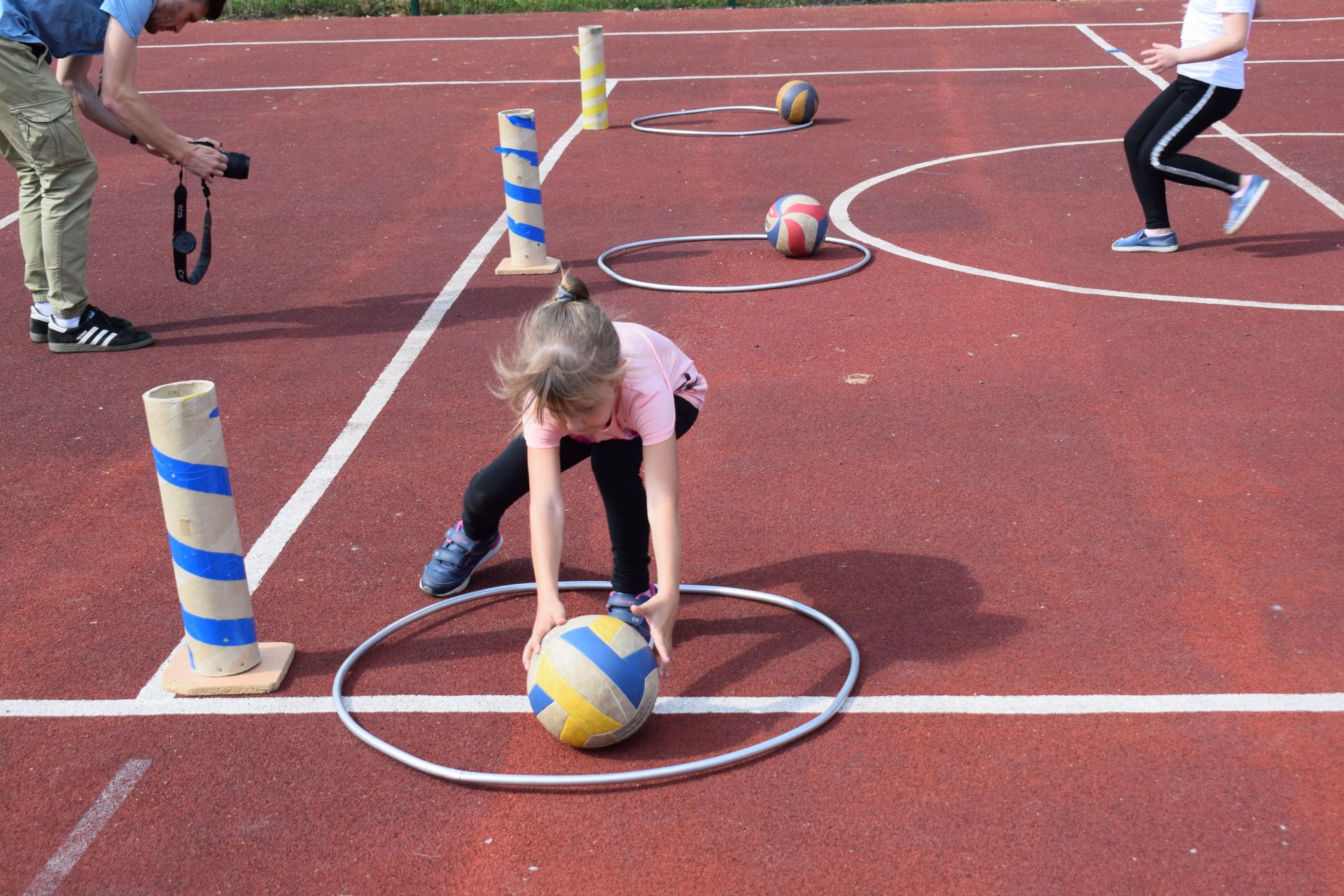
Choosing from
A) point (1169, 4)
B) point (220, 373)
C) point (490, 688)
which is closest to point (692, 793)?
point (490, 688)

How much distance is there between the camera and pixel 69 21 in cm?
719

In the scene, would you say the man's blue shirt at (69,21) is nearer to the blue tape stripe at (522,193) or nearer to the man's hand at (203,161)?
the man's hand at (203,161)

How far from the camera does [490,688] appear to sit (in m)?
4.24

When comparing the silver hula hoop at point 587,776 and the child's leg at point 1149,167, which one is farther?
the child's leg at point 1149,167

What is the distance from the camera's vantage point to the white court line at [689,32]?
67.1 ft

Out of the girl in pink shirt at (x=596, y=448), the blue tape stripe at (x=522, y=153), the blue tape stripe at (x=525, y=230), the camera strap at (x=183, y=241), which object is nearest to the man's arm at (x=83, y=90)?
the camera strap at (x=183, y=241)

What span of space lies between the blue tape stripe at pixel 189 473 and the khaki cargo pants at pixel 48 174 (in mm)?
4120

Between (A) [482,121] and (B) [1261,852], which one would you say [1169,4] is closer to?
(A) [482,121]

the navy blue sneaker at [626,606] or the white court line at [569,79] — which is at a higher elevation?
the white court line at [569,79]

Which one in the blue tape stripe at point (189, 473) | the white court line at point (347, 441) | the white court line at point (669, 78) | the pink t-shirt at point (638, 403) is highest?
the pink t-shirt at point (638, 403)

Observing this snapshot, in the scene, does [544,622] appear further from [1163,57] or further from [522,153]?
[1163,57]

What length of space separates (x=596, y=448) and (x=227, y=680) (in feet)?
4.72

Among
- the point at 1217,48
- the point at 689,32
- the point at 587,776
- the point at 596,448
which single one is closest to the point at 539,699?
the point at 587,776

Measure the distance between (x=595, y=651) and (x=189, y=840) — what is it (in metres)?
1.23
